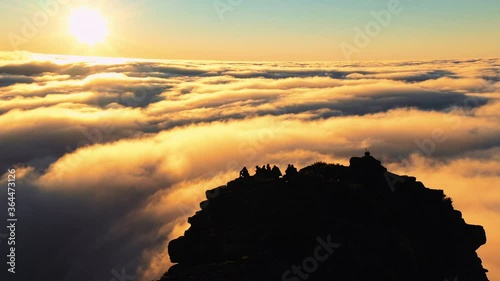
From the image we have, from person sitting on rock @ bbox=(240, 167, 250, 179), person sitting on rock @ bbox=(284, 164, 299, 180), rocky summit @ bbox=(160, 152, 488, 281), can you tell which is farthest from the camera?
person sitting on rock @ bbox=(240, 167, 250, 179)

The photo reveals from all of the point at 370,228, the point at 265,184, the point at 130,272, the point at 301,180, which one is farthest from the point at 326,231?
the point at 130,272

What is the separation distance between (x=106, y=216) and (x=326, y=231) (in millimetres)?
150962

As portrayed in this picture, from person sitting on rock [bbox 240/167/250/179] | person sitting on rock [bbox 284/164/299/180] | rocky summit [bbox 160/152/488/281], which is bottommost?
rocky summit [bbox 160/152/488/281]

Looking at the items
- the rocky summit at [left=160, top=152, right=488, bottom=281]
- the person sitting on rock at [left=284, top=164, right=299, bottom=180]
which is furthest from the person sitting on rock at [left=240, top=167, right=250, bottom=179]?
the person sitting on rock at [left=284, top=164, right=299, bottom=180]

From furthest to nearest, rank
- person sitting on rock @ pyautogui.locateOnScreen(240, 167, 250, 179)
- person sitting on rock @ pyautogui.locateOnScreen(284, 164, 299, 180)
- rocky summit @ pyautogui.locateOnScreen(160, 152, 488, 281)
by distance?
person sitting on rock @ pyautogui.locateOnScreen(240, 167, 250, 179) < person sitting on rock @ pyautogui.locateOnScreen(284, 164, 299, 180) < rocky summit @ pyautogui.locateOnScreen(160, 152, 488, 281)

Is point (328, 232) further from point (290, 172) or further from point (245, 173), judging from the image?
point (245, 173)

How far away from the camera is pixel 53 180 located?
187625mm

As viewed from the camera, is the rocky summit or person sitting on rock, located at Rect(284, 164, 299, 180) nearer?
the rocky summit

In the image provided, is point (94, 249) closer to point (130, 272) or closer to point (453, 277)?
point (130, 272)

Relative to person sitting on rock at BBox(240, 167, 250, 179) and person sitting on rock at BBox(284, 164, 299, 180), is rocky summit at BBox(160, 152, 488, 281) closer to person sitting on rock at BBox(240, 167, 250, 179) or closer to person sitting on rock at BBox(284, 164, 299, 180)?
person sitting on rock at BBox(284, 164, 299, 180)

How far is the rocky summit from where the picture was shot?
34.9 meters

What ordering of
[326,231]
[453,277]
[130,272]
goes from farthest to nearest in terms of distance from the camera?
[130,272], [453,277], [326,231]

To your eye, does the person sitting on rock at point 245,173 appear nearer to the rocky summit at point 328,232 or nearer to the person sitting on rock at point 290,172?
the rocky summit at point 328,232

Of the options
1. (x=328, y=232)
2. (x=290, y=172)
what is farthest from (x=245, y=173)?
(x=328, y=232)
